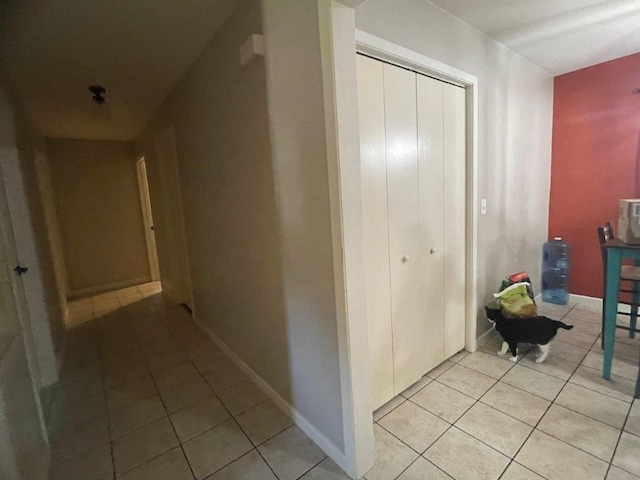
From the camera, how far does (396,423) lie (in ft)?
5.21

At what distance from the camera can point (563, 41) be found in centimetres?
218

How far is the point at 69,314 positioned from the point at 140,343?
5.56ft

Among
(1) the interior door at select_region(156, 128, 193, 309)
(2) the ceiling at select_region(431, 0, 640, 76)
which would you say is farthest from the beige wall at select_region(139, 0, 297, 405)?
(2) the ceiling at select_region(431, 0, 640, 76)

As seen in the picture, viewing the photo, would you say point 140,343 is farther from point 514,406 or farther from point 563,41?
point 563,41

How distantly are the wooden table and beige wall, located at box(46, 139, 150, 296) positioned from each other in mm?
5591

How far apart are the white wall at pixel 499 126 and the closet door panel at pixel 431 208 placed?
23cm

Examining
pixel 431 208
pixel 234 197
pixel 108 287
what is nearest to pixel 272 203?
pixel 234 197

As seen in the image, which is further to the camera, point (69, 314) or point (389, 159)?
point (69, 314)

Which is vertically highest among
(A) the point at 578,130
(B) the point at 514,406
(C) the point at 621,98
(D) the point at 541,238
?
(C) the point at 621,98

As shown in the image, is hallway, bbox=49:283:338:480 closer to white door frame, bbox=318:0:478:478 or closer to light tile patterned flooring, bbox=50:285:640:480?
light tile patterned flooring, bbox=50:285:640:480

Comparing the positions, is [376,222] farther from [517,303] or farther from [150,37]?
[150,37]

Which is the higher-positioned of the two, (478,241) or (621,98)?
(621,98)

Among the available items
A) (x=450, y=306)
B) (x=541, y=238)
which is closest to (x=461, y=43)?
(x=450, y=306)

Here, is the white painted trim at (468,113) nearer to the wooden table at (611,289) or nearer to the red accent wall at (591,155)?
the wooden table at (611,289)
